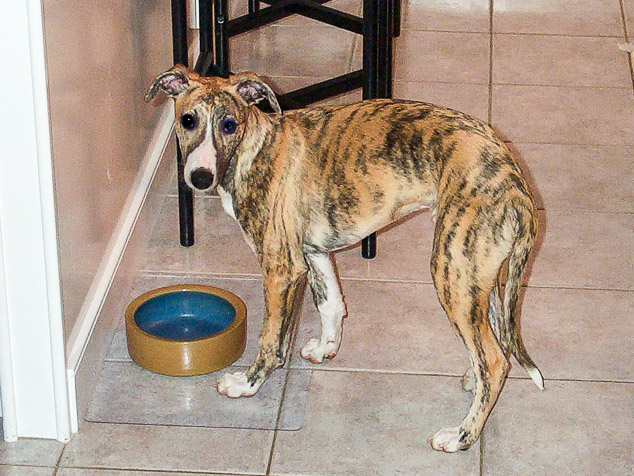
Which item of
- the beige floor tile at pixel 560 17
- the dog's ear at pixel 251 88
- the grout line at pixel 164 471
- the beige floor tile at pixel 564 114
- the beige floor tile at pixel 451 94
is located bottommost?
the grout line at pixel 164 471

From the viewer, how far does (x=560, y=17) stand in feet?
17.9

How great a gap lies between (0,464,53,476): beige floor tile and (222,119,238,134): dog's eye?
91 cm

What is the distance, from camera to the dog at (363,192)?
2.43 meters

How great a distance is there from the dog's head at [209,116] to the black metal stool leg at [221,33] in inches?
43.8

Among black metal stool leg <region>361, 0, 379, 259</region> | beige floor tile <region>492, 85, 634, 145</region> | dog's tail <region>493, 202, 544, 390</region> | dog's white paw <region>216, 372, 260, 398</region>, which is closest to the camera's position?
dog's tail <region>493, 202, 544, 390</region>

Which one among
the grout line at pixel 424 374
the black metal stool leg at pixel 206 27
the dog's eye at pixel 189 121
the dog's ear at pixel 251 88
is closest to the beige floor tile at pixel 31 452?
the grout line at pixel 424 374

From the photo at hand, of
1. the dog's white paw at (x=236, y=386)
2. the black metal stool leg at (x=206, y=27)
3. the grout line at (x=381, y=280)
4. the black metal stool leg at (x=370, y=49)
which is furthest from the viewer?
the black metal stool leg at (x=206, y=27)

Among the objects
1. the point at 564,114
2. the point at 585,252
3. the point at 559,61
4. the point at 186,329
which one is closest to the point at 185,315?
the point at 186,329

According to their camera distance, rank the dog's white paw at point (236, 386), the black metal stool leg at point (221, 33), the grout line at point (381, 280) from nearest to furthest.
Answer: the dog's white paw at point (236, 386), the grout line at point (381, 280), the black metal stool leg at point (221, 33)

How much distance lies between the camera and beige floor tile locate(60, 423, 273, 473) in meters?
2.63

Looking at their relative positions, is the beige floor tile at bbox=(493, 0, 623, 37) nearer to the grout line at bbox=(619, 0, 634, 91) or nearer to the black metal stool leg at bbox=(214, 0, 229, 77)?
the grout line at bbox=(619, 0, 634, 91)

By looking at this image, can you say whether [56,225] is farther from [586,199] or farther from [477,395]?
[586,199]

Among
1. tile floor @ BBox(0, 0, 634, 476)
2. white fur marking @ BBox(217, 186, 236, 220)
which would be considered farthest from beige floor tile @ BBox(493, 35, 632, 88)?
white fur marking @ BBox(217, 186, 236, 220)

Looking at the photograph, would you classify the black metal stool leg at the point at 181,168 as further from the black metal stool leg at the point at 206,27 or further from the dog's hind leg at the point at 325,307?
the dog's hind leg at the point at 325,307
